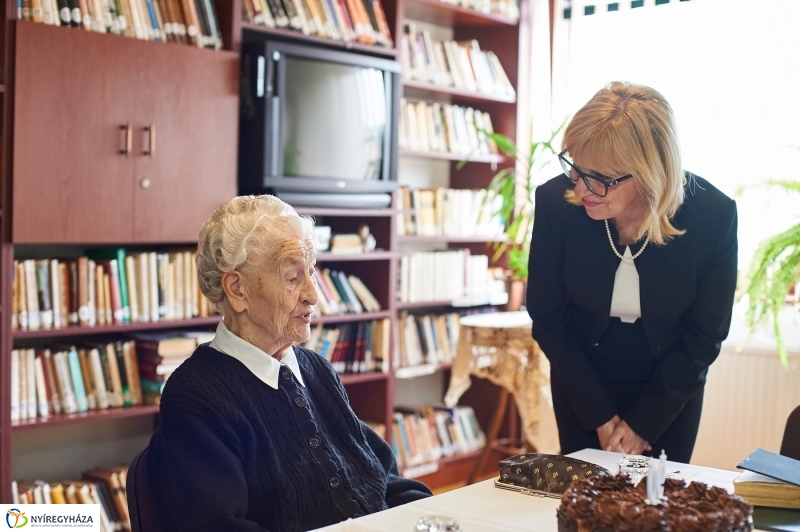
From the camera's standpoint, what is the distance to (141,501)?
5.64 feet

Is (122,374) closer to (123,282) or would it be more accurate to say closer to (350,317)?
(123,282)

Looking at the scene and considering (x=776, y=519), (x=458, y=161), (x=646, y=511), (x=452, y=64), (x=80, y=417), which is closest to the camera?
(x=646, y=511)

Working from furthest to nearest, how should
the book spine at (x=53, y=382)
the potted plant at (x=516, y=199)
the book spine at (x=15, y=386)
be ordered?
the potted plant at (x=516, y=199), the book spine at (x=53, y=382), the book spine at (x=15, y=386)

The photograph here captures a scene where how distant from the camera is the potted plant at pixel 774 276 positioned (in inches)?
149

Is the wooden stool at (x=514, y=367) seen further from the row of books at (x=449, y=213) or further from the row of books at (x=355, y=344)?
the row of books at (x=449, y=213)

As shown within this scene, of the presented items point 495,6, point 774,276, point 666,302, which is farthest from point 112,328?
point 495,6

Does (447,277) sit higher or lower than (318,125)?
lower

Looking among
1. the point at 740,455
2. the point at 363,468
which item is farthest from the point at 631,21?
the point at 363,468

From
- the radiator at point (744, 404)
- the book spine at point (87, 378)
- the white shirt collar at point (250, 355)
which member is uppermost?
the white shirt collar at point (250, 355)

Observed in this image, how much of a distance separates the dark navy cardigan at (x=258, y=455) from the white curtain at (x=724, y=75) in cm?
306

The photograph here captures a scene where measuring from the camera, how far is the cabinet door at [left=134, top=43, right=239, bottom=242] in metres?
3.49

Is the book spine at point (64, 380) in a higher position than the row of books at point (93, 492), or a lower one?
higher

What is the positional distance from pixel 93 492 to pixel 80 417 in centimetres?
35

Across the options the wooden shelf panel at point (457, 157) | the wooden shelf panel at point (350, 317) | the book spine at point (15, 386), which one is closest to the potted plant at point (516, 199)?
the wooden shelf panel at point (457, 157)
